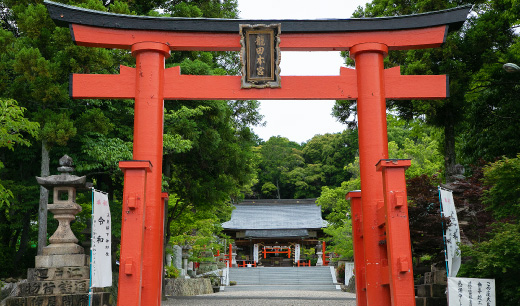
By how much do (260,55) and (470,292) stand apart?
178 inches

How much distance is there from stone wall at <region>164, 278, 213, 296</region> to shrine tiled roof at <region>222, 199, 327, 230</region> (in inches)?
649

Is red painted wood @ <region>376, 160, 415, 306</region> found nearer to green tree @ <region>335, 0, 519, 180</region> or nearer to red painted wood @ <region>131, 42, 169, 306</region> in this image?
red painted wood @ <region>131, 42, 169, 306</region>

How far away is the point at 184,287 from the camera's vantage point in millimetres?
19547

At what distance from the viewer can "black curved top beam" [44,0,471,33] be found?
7.81 metres

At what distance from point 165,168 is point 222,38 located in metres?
8.40

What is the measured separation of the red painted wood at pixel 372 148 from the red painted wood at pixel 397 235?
0.74m

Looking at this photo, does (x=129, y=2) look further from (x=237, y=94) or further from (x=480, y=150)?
(x=480, y=150)

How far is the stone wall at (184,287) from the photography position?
61.7 ft

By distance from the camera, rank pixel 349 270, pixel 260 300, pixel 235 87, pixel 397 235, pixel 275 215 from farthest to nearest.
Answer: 1. pixel 275 215
2. pixel 349 270
3. pixel 260 300
4. pixel 235 87
5. pixel 397 235

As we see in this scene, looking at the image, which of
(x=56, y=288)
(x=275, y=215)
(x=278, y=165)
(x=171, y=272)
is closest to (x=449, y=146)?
(x=56, y=288)

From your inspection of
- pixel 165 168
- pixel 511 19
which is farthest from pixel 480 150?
pixel 165 168

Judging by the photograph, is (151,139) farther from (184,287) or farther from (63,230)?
(184,287)

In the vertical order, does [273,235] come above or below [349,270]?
above

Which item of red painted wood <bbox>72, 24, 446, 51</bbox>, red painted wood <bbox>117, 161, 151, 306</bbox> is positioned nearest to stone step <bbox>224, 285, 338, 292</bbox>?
red painted wood <bbox>72, 24, 446, 51</bbox>
